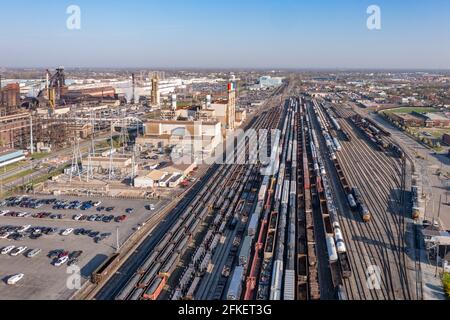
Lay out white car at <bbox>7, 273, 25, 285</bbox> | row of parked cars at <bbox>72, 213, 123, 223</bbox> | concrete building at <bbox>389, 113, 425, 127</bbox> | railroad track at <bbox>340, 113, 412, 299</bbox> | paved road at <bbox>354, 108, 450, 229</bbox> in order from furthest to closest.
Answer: concrete building at <bbox>389, 113, 425, 127</bbox>, paved road at <bbox>354, 108, 450, 229</bbox>, row of parked cars at <bbox>72, 213, 123, 223</bbox>, railroad track at <bbox>340, 113, 412, 299</bbox>, white car at <bbox>7, 273, 25, 285</bbox>

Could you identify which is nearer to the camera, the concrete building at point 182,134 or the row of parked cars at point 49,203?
the row of parked cars at point 49,203

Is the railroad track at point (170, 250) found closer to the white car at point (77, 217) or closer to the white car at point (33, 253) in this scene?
the white car at point (33, 253)

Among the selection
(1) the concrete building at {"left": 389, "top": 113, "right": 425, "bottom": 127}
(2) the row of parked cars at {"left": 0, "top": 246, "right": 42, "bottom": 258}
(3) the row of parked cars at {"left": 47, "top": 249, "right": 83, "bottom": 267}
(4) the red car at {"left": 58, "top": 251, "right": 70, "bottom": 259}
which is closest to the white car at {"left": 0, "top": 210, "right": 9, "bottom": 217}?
(2) the row of parked cars at {"left": 0, "top": 246, "right": 42, "bottom": 258}

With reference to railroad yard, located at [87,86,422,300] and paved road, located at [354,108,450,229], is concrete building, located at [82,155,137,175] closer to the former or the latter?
railroad yard, located at [87,86,422,300]

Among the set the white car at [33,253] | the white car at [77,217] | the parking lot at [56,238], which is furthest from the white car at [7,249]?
the white car at [77,217]

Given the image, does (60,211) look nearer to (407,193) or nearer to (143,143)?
(143,143)

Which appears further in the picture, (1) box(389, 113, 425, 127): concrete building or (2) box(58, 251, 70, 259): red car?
(1) box(389, 113, 425, 127): concrete building

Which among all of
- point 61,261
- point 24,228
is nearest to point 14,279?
point 61,261

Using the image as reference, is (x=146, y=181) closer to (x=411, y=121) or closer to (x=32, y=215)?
(x=32, y=215)
